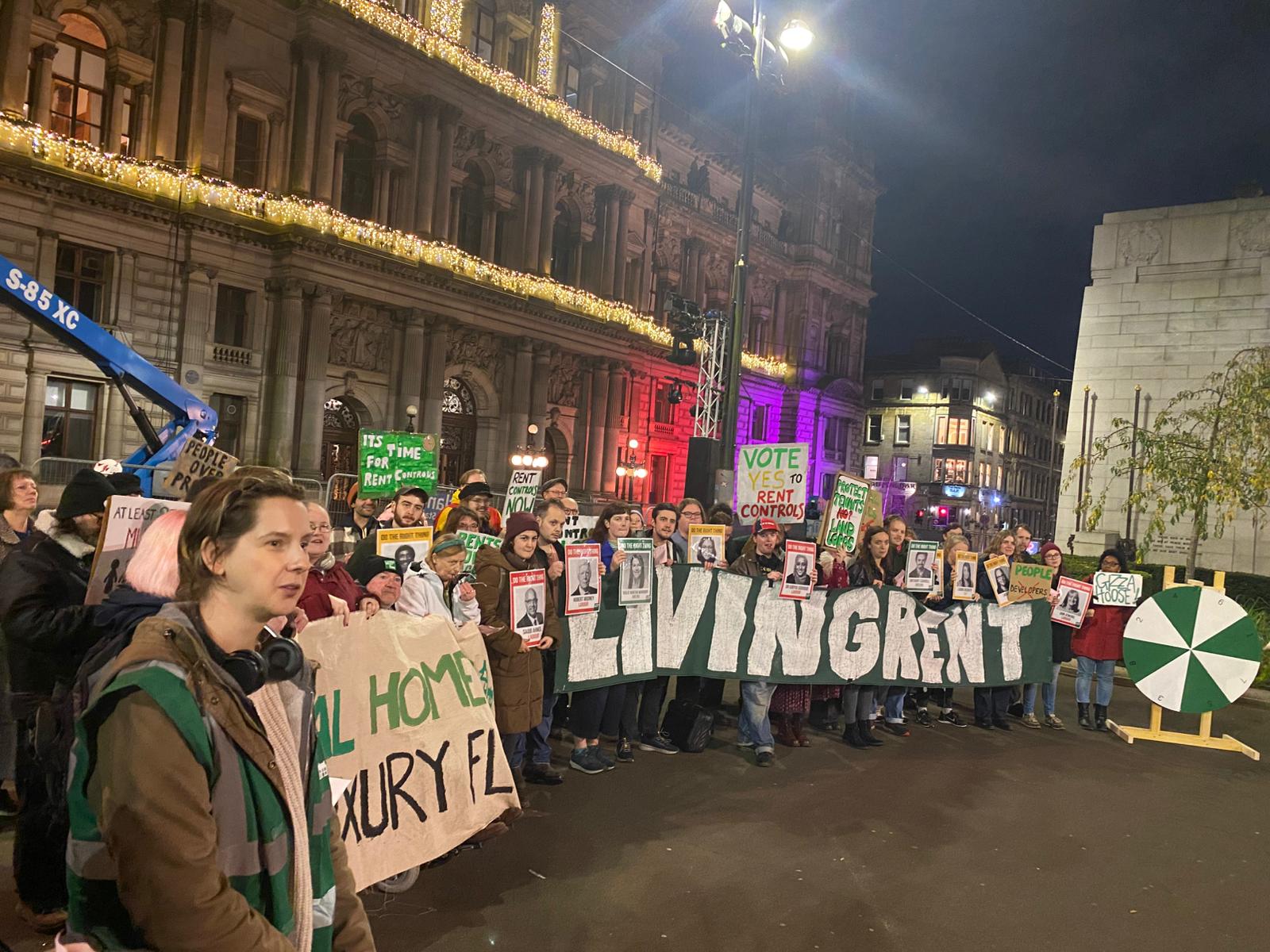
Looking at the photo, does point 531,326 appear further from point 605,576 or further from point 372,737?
point 372,737

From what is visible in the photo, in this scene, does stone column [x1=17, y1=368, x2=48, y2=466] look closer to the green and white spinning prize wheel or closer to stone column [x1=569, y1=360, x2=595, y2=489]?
stone column [x1=569, y1=360, x2=595, y2=489]

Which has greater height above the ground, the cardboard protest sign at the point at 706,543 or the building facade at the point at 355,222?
the building facade at the point at 355,222

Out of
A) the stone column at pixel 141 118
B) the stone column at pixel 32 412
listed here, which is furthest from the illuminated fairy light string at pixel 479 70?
the stone column at pixel 32 412

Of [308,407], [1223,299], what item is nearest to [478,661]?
[1223,299]

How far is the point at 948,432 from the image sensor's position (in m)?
74.8

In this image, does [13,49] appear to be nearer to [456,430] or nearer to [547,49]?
[456,430]

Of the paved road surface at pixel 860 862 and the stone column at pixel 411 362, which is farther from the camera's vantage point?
the stone column at pixel 411 362

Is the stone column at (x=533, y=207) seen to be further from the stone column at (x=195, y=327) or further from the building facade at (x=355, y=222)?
the stone column at (x=195, y=327)

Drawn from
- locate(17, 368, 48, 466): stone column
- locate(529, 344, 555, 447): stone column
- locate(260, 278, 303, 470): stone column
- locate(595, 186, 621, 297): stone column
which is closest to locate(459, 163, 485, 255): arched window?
locate(529, 344, 555, 447): stone column

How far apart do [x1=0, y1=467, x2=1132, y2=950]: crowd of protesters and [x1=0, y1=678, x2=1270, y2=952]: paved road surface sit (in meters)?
0.58

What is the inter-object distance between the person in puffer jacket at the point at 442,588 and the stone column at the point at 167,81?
2226cm

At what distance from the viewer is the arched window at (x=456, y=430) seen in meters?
31.7

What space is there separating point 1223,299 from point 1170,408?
2.21 metres

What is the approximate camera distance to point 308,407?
26.1 metres
